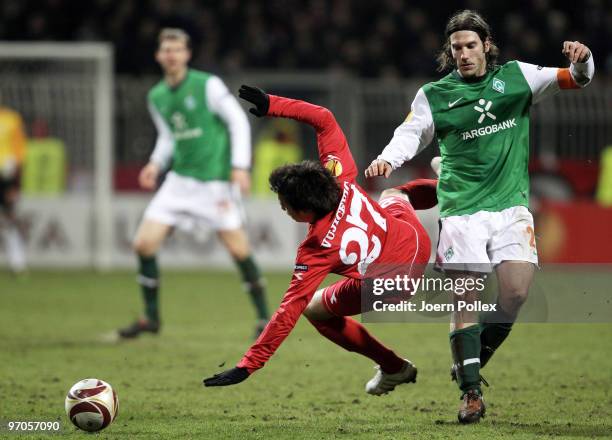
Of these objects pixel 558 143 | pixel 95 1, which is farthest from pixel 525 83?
pixel 95 1

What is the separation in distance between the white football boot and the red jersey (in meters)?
0.80

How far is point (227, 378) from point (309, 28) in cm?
1501

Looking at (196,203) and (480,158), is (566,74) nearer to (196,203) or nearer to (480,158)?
(480,158)

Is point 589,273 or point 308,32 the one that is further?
point 308,32

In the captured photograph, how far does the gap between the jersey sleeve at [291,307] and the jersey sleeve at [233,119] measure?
4.16 meters

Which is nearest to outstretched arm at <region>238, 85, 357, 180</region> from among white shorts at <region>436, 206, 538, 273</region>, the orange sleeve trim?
white shorts at <region>436, 206, 538, 273</region>

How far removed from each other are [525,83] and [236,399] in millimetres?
2656

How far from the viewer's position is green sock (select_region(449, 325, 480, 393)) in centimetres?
609

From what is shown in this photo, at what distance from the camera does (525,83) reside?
625 cm

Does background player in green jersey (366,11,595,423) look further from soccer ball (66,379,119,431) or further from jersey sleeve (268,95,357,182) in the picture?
soccer ball (66,379,119,431)

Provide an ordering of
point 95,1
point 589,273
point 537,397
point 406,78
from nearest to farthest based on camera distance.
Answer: point 537,397 → point 589,273 → point 406,78 → point 95,1

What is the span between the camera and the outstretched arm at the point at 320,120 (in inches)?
245

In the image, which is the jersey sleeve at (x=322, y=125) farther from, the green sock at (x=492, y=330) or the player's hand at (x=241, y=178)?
the player's hand at (x=241, y=178)

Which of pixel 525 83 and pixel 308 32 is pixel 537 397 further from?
pixel 308 32
